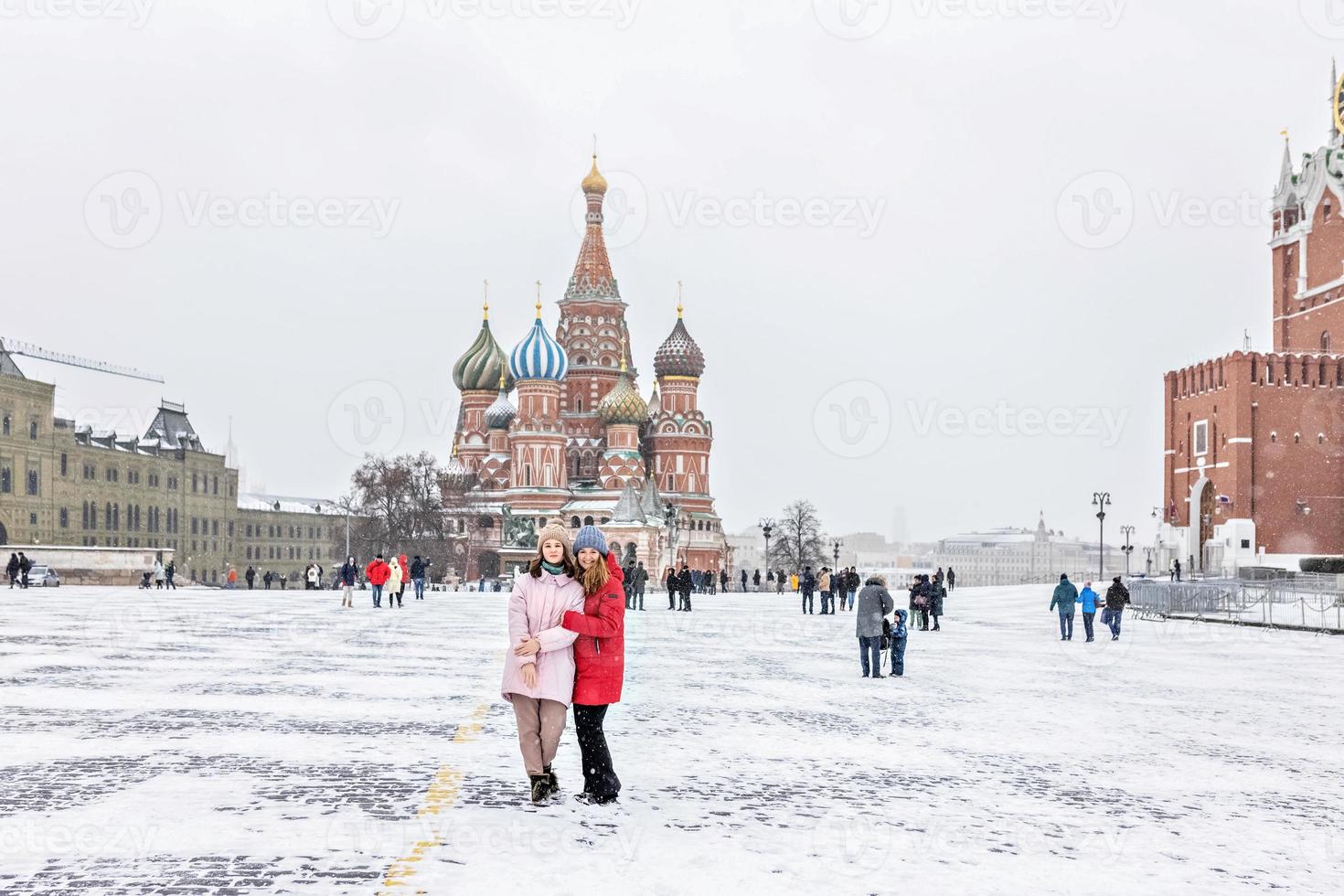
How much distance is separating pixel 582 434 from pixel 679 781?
Answer: 247ft

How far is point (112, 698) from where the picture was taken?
1113 centimetres

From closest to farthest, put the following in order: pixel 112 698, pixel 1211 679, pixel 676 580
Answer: pixel 112 698 → pixel 1211 679 → pixel 676 580

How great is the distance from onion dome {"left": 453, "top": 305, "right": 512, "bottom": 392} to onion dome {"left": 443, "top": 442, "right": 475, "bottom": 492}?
6.30 m

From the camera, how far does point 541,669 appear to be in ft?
22.3

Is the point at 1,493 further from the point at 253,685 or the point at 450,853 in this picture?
the point at 450,853

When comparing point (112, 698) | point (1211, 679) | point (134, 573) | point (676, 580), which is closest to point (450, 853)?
point (112, 698)

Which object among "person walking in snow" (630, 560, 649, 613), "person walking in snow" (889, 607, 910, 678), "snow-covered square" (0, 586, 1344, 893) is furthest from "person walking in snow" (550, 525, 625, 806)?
"person walking in snow" (630, 560, 649, 613)

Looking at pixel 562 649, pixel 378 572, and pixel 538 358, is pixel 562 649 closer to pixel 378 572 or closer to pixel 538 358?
pixel 378 572

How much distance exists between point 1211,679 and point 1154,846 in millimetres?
10259

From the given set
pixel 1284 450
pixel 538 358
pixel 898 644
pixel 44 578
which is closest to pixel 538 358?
pixel 538 358

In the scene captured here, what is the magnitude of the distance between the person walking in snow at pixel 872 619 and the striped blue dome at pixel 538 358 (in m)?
63.0

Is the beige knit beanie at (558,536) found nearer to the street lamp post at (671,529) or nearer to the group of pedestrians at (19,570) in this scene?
the group of pedestrians at (19,570)

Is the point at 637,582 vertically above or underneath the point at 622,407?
underneath

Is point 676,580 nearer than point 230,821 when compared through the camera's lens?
No
